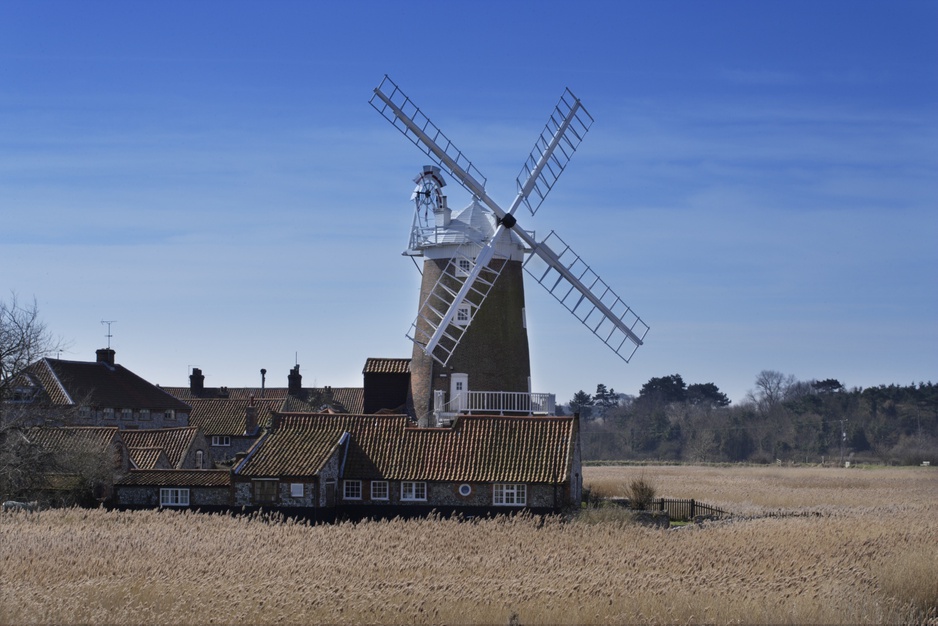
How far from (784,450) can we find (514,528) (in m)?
84.4

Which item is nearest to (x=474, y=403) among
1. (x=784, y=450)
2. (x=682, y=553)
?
(x=682, y=553)

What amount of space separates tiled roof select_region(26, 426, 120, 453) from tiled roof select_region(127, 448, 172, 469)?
2.01 metres

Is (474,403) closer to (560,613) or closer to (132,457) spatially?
(132,457)

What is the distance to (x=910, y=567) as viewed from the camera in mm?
21703

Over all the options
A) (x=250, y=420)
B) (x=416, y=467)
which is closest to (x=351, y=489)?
(x=416, y=467)

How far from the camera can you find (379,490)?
3591 cm

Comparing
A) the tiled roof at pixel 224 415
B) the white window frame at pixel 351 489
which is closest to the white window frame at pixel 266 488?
the white window frame at pixel 351 489

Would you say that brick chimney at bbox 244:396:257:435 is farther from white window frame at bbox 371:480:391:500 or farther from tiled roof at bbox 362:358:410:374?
white window frame at bbox 371:480:391:500

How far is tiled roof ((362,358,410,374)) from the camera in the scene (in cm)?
4488

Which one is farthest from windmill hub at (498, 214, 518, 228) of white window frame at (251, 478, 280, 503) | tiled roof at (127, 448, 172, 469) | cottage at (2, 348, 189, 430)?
cottage at (2, 348, 189, 430)

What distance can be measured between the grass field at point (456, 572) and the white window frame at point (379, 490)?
6.88 m

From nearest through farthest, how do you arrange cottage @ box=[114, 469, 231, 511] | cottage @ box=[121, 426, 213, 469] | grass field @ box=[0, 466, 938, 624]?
grass field @ box=[0, 466, 938, 624] < cottage @ box=[114, 469, 231, 511] < cottage @ box=[121, 426, 213, 469]

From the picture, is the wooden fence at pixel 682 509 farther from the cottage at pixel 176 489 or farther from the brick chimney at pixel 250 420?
the brick chimney at pixel 250 420

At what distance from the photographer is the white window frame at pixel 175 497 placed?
36.3 m
